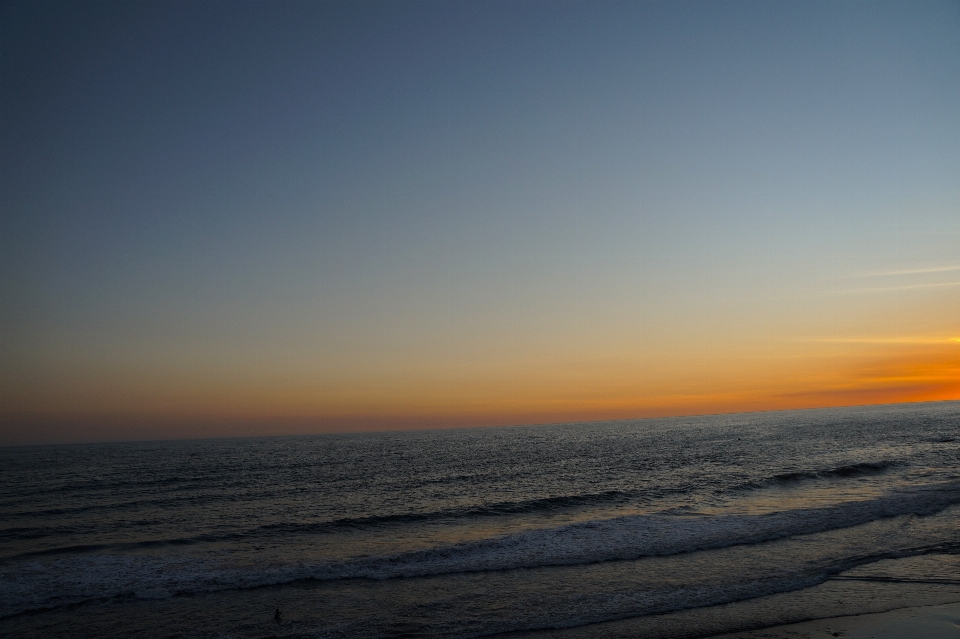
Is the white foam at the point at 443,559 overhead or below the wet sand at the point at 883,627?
below

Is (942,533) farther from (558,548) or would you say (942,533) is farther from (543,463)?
(543,463)

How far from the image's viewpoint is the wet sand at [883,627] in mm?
11258

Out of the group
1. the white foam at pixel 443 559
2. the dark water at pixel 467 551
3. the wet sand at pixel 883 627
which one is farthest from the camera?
the white foam at pixel 443 559

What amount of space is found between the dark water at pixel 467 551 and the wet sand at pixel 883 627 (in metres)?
0.70

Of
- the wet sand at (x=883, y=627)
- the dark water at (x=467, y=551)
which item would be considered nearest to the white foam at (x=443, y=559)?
the dark water at (x=467, y=551)

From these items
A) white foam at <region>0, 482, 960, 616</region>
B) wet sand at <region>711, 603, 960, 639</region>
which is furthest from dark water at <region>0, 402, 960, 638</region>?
wet sand at <region>711, 603, 960, 639</region>

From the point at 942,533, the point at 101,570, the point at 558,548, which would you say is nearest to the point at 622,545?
the point at 558,548

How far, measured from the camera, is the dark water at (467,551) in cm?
1431

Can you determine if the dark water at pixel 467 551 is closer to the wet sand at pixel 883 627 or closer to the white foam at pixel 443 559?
the white foam at pixel 443 559

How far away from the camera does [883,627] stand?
11680 millimetres

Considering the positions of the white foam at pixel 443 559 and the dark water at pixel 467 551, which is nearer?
the dark water at pixel 467 551

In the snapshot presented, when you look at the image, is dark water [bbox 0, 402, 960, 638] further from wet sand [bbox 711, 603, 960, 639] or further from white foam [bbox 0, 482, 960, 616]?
wet sand [bbox 711, 603, 960, 639]

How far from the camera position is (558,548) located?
68.7ft

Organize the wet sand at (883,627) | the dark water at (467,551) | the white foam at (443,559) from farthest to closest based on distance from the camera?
1. the white foam at (443,559)
2. the dark water at (467,551)
3. the wet sand at (883,627)
